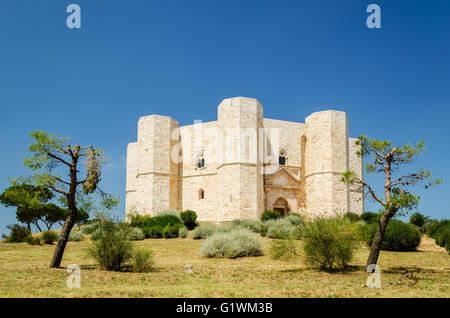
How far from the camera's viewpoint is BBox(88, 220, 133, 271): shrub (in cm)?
1178

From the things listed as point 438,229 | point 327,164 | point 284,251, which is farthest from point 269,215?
point 284,251

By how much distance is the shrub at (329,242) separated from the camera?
10922 millimetres

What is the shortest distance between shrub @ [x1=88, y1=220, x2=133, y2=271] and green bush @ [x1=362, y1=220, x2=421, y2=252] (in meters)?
9.23

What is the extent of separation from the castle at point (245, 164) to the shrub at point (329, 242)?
704 inches

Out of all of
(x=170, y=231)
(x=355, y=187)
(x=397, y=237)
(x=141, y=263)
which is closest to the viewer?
(x=141, y=263)

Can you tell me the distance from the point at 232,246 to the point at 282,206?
17.6m

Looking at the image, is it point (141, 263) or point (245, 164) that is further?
point (245, 164)

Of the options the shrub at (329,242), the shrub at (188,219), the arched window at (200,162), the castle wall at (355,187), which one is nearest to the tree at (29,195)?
the shrub at (329,242)

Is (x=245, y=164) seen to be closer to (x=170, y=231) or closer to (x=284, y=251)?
(x=170, y=231)

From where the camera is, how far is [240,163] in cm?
2947

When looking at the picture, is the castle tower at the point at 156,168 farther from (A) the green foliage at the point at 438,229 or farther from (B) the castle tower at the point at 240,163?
(A) the green foliage at the point at 438,229

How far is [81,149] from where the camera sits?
12.3m
